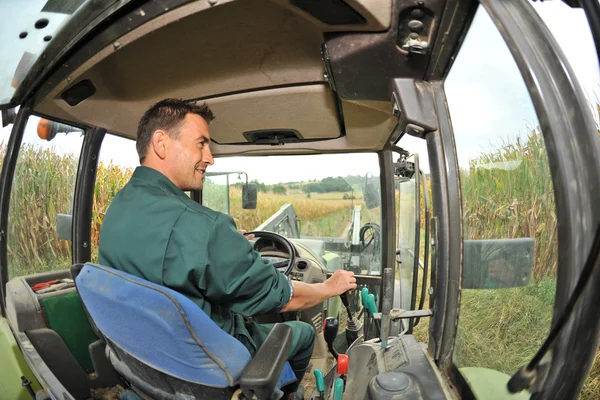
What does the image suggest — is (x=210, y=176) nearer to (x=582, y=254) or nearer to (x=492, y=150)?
(x=492, y=150)

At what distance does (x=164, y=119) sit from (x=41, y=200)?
1.15 meters

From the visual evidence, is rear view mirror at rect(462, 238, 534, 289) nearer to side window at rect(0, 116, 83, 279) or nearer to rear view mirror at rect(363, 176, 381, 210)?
rear view mirror at rect(363, 176, 381, 210)

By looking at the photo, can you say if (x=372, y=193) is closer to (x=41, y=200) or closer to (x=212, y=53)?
(x=212, y=53)

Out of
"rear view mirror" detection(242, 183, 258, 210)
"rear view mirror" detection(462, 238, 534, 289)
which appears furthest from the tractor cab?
"rear view mirror" detection(242, 183, 258, 210)

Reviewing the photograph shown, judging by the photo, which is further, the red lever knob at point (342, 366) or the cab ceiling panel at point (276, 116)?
the cab ceiling panel at point (276, 116)

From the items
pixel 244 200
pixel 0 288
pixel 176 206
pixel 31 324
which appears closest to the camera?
pixel 176 206

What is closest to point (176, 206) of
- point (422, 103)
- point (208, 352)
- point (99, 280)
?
point (99, 280)

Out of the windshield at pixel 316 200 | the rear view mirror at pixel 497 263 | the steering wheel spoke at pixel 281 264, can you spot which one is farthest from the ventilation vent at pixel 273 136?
the rear view mirror at pixel 497 263

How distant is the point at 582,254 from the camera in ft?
1.81

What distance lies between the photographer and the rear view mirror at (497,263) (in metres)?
0.77

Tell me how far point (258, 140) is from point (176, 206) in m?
1.67

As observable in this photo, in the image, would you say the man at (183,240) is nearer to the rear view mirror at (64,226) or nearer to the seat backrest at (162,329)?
the seat backrest at (162,329)

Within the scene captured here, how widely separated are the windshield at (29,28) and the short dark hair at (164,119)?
44cm

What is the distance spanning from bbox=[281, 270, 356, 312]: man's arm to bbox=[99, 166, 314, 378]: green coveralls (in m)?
0.15
